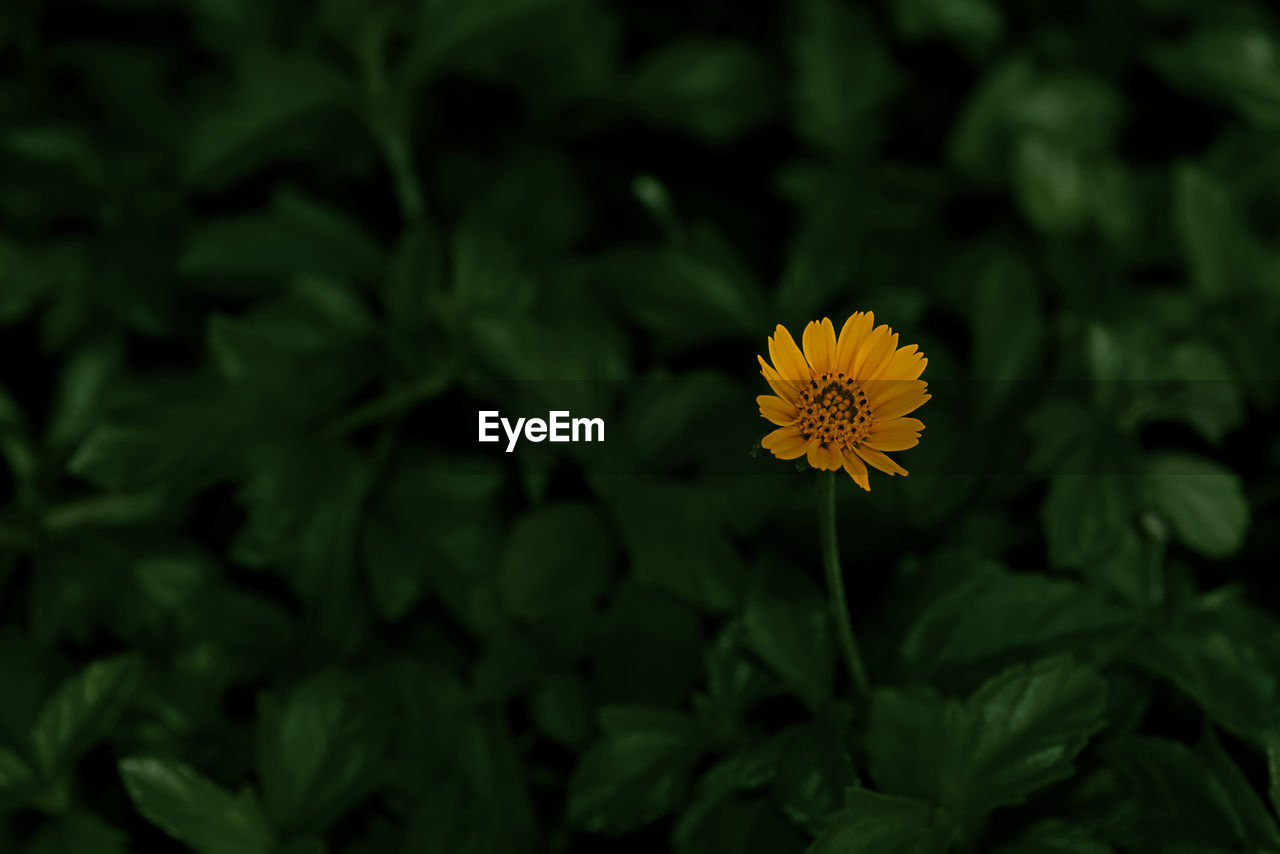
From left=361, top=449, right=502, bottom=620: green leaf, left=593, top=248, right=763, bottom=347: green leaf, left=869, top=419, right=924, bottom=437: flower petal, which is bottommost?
left=869, top=419, right=924, bottom=437: flower petal

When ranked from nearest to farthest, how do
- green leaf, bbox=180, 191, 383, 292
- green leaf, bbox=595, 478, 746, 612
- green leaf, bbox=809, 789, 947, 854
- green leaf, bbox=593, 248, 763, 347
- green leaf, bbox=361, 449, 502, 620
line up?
green leaf, bbox=809, 789, 947, 854 → green leaf, bbox=595, 478, 746, 612 → green leaf, bbox=361, 449, 502, 620 → green leaf, bbox=593, 248, 763, 347 → green leaf, bbox=180, 191, 383, 292

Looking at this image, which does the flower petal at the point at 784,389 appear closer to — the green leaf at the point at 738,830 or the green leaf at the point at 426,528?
the green leaf at the point at 738,830

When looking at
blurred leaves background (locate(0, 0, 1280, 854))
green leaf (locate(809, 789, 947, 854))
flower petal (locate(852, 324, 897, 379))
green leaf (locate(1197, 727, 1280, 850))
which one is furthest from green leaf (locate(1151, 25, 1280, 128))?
green leaf (locate(809, 789, 947, 854))

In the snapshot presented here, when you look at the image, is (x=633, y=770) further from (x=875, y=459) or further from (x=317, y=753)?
(x=875, y=459)

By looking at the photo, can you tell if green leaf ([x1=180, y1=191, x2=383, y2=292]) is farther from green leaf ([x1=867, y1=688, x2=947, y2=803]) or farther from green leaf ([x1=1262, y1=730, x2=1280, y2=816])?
green leaf ([x1=1262, y1=730, x2=1280, y2=816])

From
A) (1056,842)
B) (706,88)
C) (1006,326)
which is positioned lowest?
(1056,842)

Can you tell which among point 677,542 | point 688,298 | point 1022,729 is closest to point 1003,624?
point 1022,729
